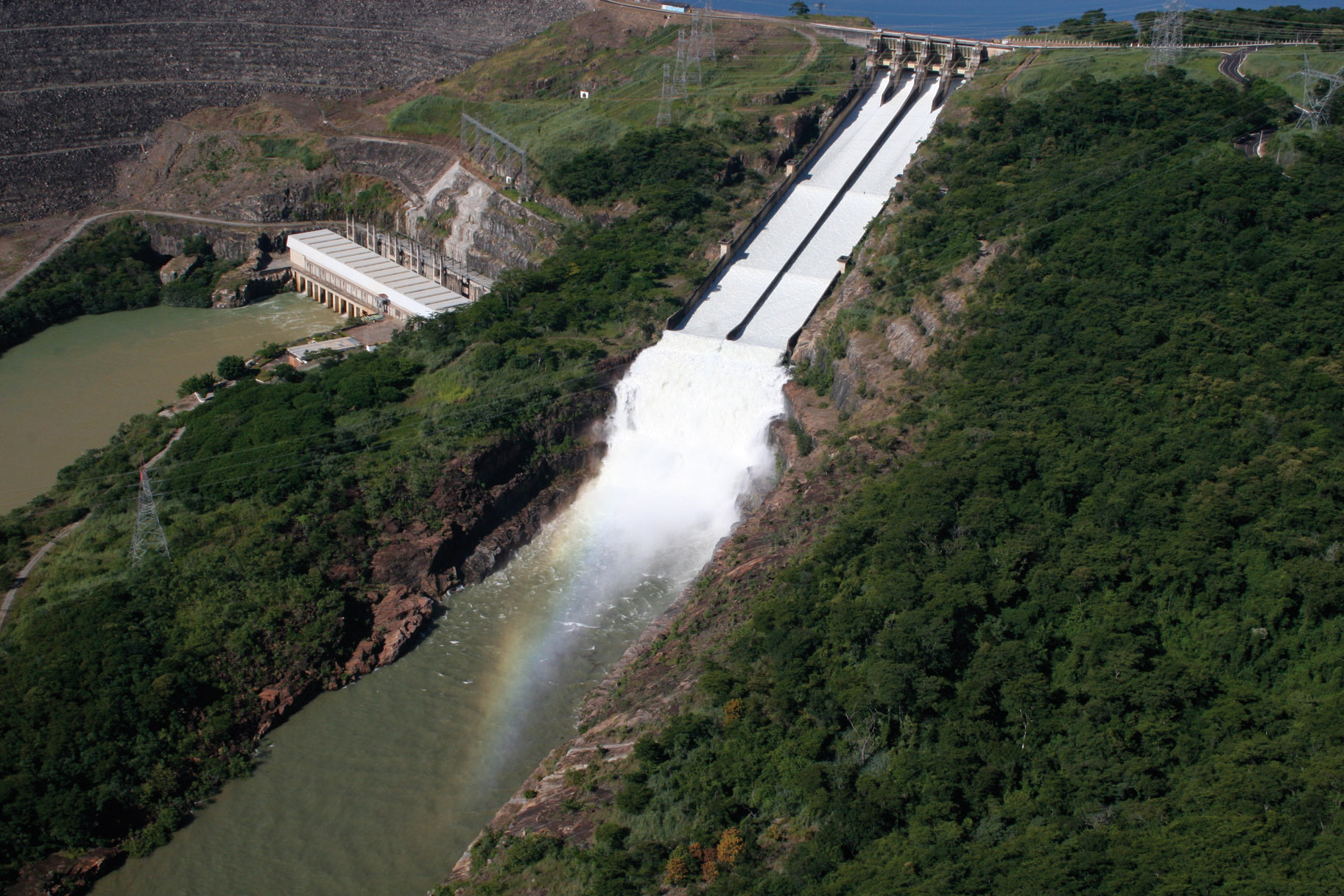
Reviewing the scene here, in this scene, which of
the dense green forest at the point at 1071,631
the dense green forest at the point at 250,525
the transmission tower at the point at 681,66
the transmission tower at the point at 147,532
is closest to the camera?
the dense green forest at the point at 1071,631

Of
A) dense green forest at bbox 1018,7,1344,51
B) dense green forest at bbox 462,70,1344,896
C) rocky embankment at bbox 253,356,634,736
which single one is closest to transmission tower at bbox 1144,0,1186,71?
dense green forest at bbox 1018,7,1344,51

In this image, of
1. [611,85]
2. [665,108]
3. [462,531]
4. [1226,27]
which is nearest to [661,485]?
[462,531]

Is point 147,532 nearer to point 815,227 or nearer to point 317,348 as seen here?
point 317,348

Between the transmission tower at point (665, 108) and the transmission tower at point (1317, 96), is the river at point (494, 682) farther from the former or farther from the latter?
the transmission tower at point (1317, 96)

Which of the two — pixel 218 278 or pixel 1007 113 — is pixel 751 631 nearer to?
pixel 1007 113

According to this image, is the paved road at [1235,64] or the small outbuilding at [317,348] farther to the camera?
the paved road at [1235,64]

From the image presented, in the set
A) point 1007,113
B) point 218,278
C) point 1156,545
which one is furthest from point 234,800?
point 1007,113

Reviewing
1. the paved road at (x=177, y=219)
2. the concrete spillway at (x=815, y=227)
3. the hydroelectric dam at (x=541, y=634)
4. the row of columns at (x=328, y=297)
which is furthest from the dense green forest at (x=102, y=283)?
the hydroelectric dam at (x=541, y=634)
